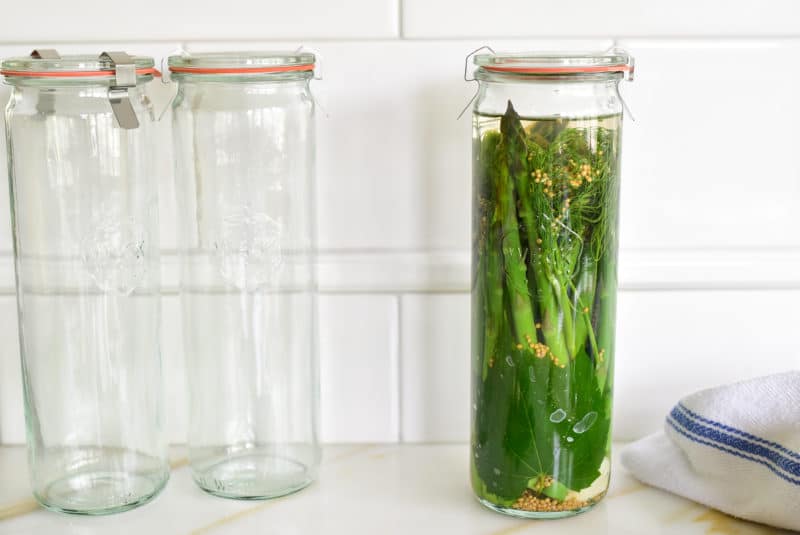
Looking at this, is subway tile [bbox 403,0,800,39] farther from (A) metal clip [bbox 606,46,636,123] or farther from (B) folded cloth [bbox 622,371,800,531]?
(B) folded cloth [bbox 622,371,800,531]

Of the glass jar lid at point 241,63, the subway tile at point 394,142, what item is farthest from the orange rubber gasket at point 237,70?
the subway tile at point 394,142

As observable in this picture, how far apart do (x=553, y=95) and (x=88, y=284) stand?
15.4 inches

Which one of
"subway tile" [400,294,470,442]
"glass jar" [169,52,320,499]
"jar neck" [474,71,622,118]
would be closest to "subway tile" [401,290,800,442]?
"subway tile" [400,294,470,442]

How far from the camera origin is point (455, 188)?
0.90m

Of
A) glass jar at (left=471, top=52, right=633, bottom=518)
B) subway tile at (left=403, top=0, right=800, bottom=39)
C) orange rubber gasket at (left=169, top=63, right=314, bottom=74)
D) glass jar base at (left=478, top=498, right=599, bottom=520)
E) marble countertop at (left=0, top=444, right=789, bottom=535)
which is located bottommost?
marble countertop at (left=0, top=444, right=789, bottom=535)

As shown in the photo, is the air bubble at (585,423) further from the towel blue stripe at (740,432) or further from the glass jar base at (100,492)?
the glass jar base at (100,492)

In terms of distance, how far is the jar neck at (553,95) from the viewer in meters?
0.73

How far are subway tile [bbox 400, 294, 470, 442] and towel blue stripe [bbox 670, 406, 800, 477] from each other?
20 centimetres

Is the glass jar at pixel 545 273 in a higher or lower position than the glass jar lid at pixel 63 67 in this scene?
lower

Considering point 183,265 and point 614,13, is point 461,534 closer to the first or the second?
point 183,265

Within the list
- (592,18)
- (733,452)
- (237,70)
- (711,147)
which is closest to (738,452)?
(733,452)

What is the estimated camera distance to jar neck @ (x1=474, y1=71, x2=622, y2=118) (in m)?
0.73

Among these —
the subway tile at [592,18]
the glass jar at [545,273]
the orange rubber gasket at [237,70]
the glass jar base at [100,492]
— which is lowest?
the glass jar base at [100,492]

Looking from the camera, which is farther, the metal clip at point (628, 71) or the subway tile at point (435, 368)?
the subway tile at point (435, 368)
